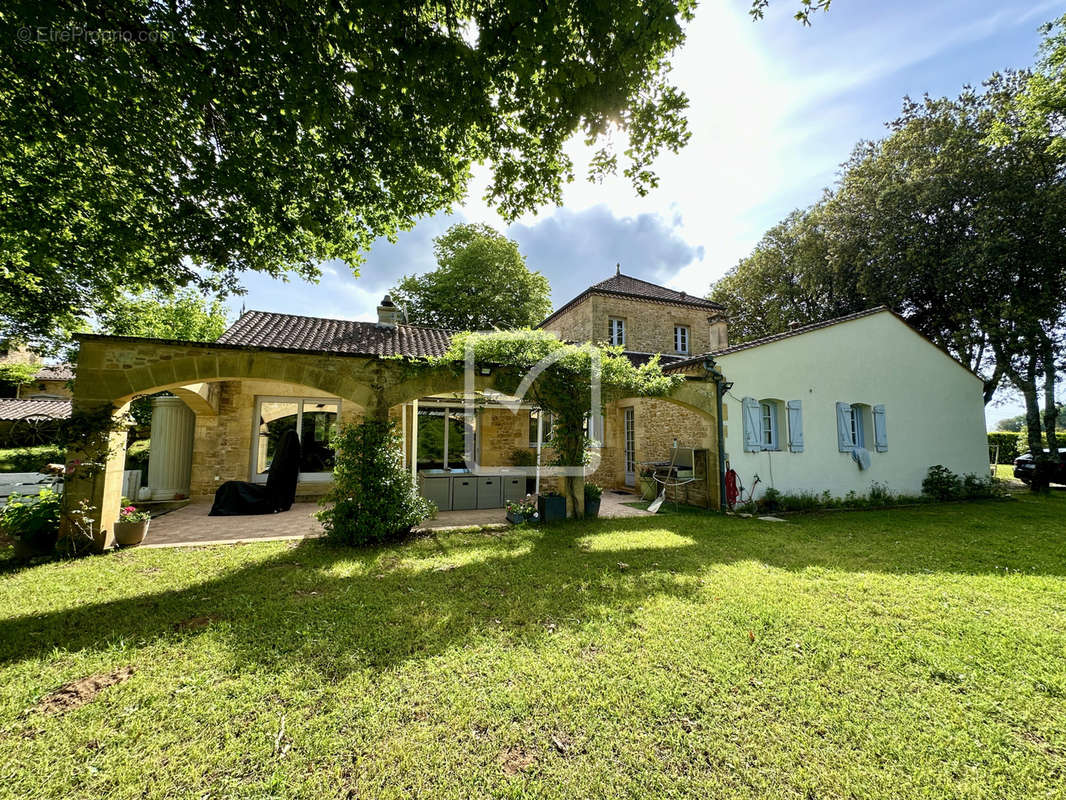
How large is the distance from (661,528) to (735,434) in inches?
127

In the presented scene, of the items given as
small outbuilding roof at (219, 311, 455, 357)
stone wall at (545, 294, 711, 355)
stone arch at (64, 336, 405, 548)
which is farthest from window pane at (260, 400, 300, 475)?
stone wall at (545, 294, 711, 355)

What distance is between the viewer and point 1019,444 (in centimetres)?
2114

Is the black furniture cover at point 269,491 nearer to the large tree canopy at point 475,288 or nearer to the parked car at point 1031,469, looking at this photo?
the large tree canopy at point 475,288

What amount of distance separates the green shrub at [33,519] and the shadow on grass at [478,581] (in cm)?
99

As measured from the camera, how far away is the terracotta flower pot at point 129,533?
5.75m

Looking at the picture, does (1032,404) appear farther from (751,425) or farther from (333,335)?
(333,335)

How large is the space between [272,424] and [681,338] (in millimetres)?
15110

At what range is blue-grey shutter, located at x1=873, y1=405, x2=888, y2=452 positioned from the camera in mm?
10945

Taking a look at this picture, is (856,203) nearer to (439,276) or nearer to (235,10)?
(439,276)

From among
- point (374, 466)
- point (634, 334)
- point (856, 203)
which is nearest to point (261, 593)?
point (374, 466)

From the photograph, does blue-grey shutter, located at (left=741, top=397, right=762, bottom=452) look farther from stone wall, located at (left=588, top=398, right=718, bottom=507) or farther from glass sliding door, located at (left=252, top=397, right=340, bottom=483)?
glass sliding door, located at (left=252, top=397, right=340, bottom=483)

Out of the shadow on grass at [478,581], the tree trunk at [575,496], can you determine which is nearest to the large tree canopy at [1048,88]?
the shadow on grass at [478,581]

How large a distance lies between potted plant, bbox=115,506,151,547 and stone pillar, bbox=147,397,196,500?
13.1ft

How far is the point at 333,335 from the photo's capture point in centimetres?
877
